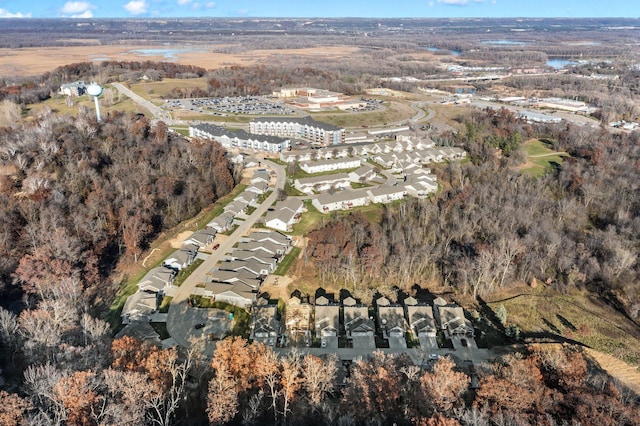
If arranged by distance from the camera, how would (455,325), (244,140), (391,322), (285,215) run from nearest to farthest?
(455,325), (391,322), (285,215), (244,140)

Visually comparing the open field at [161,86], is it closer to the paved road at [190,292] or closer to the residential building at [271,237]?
the paved road at [190,292]

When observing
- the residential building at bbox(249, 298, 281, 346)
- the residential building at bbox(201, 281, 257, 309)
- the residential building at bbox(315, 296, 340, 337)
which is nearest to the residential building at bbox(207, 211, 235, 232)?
the residential building at bbox(201, 281, 257, 309)

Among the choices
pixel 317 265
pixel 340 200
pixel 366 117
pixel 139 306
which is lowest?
pixel 317 265

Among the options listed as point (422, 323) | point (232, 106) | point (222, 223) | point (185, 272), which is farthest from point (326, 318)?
point (232, 106)

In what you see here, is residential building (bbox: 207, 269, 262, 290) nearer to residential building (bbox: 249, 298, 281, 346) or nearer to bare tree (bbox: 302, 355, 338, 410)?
residential building (bbox: 249, 298, 281, 346)

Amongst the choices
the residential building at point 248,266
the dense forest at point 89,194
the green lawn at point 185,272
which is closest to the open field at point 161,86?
the dense forest at point 89,194

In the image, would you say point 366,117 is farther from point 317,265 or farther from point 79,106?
point 317,265
